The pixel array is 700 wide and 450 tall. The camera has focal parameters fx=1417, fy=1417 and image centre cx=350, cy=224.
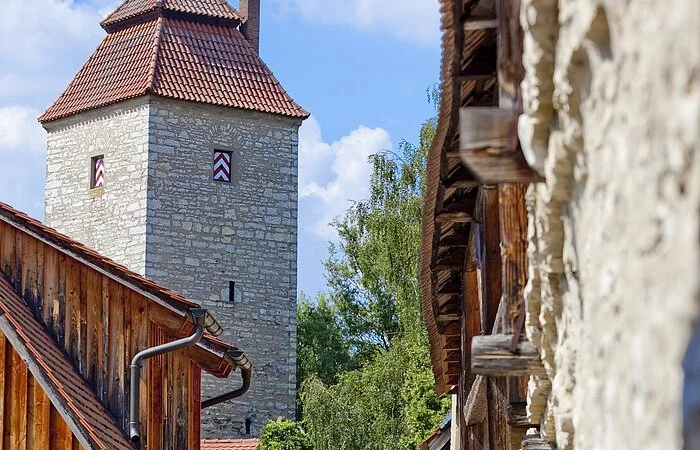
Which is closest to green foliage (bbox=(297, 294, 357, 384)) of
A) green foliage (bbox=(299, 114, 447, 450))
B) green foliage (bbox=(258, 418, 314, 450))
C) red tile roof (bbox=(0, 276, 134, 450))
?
green foliage (bbox=(299, 114, 447, 450))

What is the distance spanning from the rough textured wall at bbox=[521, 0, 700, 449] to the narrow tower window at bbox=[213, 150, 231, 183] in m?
25.8

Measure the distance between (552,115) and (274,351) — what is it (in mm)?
25991

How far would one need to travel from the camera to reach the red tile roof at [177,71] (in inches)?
1159

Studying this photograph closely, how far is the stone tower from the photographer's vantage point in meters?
28.8

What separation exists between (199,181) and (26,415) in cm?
1930

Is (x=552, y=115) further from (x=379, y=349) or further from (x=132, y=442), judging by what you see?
(x=379, y=349)

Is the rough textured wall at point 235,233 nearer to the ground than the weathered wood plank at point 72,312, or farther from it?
farther from it

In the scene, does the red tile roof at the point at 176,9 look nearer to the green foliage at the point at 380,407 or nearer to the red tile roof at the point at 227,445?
the green foliage at the point at 380,407

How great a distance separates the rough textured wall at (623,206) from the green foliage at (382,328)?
24.2 meters

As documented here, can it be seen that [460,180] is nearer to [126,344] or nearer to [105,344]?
[126,344]

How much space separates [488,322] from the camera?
713 cm

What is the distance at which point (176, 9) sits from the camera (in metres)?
30.4

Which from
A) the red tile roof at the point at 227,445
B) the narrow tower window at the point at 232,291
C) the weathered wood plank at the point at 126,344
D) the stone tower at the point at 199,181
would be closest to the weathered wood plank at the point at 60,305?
the weathered wood plank at the point at 126,344

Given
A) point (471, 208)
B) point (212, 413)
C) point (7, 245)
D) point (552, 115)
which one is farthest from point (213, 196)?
point (552, 115)
